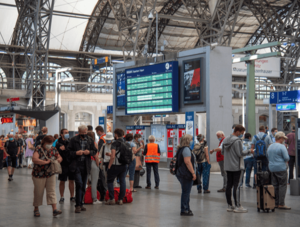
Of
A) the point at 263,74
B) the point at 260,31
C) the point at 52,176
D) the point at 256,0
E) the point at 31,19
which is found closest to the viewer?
the point at 52,176

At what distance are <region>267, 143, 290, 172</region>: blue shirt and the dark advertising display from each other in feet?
41.5

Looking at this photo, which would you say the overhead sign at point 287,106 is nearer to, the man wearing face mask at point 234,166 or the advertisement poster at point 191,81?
the advertisement poster at point 191,81

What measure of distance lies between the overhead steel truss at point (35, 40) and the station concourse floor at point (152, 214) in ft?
74.0

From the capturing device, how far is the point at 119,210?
8.64 metres

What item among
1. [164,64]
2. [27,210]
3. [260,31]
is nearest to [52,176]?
[27,210]

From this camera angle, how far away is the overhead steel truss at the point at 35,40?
1240 inches

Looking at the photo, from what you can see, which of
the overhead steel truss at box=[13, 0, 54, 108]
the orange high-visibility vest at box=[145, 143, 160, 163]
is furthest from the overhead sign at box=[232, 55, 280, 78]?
the orange high-visibility vest at box=[145, 143, 160, 163]

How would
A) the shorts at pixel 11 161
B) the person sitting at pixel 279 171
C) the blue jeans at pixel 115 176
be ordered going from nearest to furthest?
the person sitting at pixel 279 171, the blue jeans at pixel 115 176, the shorts at pixel 11 161

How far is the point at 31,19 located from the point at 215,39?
44.4 feet

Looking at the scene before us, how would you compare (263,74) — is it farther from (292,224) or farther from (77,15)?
(292,224)

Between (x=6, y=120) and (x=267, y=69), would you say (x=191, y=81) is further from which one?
(x=267, y=69)

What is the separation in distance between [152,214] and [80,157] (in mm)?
1770

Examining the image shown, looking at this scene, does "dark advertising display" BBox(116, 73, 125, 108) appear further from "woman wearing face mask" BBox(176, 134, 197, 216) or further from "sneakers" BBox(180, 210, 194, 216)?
"sneakers" BBox(180, 210, 194, 216)

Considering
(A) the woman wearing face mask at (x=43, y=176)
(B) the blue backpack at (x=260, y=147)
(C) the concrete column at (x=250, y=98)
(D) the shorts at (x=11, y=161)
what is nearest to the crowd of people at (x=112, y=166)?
(A) the woman wearing face mask at (x=43, y=176)
